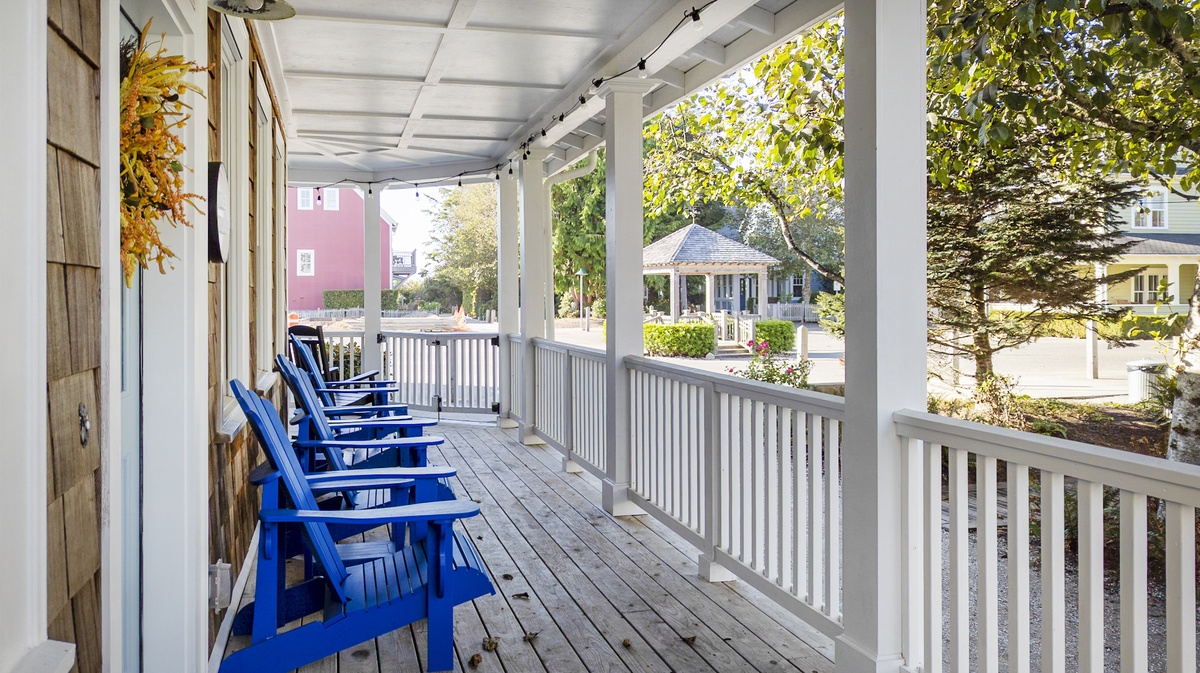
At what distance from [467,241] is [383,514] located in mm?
27369

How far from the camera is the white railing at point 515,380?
25.1 ft

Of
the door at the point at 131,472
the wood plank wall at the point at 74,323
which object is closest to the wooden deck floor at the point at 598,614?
the door at the point at 131,472

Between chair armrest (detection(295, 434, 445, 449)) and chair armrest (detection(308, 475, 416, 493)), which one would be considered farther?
chair armrest (detection(295, 434, 445, 449))

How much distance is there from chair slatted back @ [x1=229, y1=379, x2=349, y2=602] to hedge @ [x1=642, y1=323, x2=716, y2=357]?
47.1 feet

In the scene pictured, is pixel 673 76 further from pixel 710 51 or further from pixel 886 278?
pixel 886 278

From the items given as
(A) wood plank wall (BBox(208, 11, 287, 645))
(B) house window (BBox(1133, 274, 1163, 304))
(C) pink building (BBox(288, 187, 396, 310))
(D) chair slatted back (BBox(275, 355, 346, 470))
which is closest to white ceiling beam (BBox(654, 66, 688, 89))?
(A) wood plank wall (BBox(208, 11, 287, 645))

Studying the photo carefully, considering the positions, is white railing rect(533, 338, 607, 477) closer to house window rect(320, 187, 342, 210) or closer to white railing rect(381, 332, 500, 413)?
white railing rect(381, 332, 500, 413)

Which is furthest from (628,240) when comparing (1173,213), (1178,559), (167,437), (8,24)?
(1173,213)

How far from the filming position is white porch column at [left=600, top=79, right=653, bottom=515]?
4.93 meters

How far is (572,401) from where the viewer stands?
6207 millimetres

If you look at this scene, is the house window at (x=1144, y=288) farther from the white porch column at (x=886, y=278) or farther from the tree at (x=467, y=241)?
the tree at (x=467, y=241)

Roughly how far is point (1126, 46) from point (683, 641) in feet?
9.25

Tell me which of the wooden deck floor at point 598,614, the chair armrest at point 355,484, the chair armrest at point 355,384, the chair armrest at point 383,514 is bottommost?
the wooden deck floor at point 598,614

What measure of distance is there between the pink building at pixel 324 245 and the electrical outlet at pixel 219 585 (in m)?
23.7
